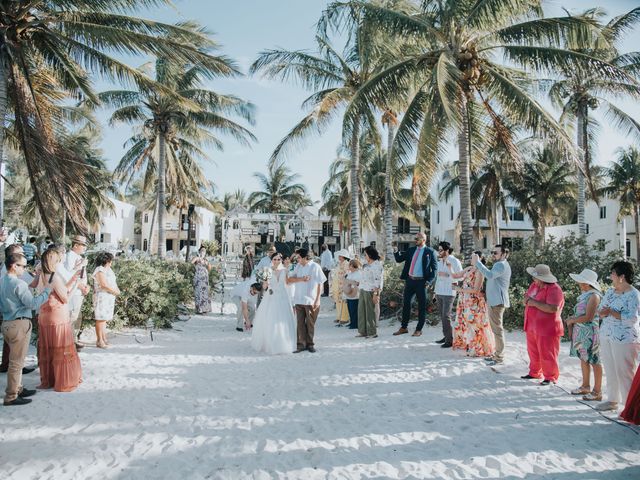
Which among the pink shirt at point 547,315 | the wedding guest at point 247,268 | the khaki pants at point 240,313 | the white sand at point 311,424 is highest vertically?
the wedding guest at point 247,268

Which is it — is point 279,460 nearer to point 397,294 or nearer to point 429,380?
point 429,380

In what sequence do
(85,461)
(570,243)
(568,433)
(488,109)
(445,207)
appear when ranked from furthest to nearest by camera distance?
(445,207) < (488,109) < (570,243) < (568,433) < (85,461)

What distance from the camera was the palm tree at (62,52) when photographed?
26.3 feet

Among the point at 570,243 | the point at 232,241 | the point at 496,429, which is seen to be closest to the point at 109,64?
the point at 496,429

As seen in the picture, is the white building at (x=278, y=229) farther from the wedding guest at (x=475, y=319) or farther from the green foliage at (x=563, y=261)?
the wedding guest at (x=475, y=319)

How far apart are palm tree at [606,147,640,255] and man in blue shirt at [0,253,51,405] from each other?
3250cm

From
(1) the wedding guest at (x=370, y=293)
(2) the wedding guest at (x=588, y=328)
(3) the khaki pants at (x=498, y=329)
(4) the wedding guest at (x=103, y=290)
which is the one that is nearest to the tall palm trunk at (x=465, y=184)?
(1) the wedding guest at (x=370, y=293)

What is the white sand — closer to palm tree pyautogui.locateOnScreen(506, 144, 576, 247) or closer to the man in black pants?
the man in black pants

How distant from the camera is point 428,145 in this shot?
979 cm

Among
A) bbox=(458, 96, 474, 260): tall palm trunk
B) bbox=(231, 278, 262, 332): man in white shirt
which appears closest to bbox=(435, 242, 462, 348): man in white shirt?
bbox=(458, 96, 474, 260): tall palm trunk

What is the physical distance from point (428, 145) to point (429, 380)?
551 centimetres

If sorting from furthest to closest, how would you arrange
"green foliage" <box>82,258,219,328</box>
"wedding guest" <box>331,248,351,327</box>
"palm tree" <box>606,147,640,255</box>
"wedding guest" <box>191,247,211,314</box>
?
"palm tree" <box>606,147,640,255</box>, "wedding guest" <box>191,247,211,314</box>, "wedding guest" <box>331,248,351,327</box>, "green foliage" <box>82,258,219,328</box>

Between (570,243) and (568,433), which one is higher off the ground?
(570,243)

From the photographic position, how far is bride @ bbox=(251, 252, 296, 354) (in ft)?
25.8
